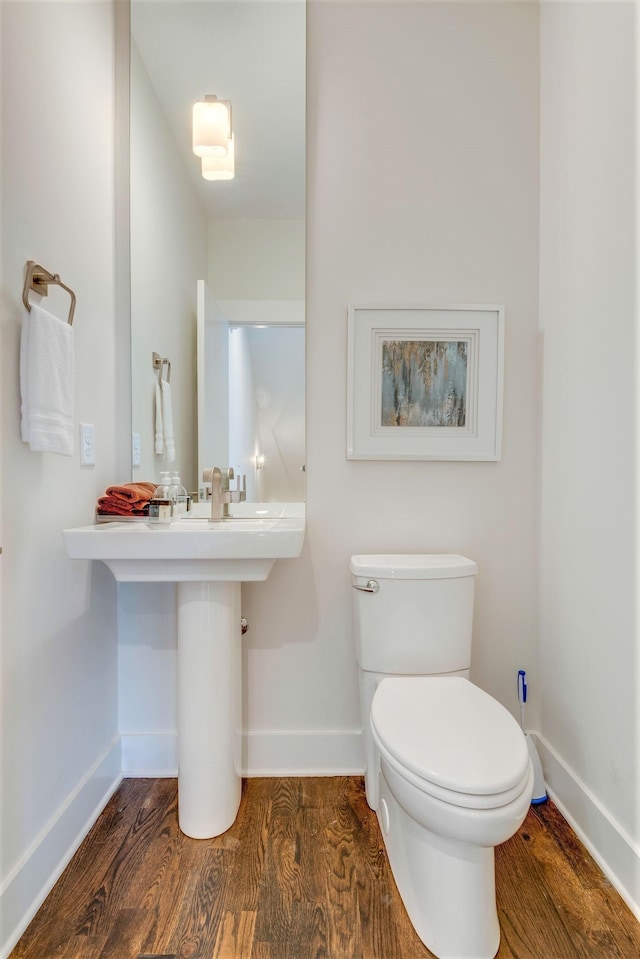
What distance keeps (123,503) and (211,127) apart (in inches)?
50.5

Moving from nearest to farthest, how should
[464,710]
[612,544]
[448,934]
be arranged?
[448,934] → [464,710] → [612,544]

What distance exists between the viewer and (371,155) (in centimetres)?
166

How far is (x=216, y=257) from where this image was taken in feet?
5.62

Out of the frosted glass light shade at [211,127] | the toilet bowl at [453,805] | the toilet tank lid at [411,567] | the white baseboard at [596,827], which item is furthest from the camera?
the frosted glass light shade at [211,127]

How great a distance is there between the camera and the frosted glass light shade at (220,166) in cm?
169

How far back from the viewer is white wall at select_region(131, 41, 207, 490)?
1.71 metres

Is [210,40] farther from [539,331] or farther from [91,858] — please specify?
[91,858]

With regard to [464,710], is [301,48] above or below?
above

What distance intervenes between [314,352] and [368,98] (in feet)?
2.77

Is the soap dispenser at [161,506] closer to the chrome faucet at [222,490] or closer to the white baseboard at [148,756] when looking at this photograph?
the chrome faucet at [222,490]

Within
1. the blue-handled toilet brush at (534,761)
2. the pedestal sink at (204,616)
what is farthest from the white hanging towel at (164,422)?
the blue-handled toilet brush at (534,761)

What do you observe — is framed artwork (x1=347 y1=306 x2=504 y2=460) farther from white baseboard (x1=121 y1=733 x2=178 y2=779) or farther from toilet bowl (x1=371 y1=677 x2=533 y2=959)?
white baseboard (x1=121 y1=733 x2=178 y2=779)

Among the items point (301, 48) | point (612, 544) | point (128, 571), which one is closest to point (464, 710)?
point (612, 544)

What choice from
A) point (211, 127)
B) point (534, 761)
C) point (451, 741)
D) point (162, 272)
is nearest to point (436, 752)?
point (451, 741)
